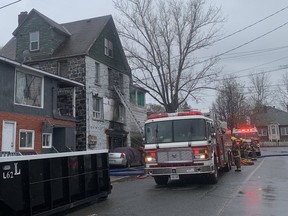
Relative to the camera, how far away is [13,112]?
20812 mm

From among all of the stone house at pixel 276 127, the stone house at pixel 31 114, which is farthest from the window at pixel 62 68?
the stone house at pixel 276 127

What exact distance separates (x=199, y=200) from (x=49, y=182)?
162 inches

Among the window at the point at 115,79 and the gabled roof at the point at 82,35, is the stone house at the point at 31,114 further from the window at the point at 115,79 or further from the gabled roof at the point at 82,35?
the window at the point at 115,79

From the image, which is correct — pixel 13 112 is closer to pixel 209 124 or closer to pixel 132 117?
pixel 209 124

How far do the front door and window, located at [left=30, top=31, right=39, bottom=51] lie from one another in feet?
37.6

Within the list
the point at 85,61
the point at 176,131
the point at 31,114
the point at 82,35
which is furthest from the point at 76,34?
the point at 176,131

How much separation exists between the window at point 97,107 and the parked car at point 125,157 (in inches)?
230

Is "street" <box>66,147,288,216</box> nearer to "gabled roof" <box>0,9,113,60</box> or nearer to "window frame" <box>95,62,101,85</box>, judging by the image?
"window frame" <box>95,62,101,85</box>

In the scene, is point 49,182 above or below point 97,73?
below

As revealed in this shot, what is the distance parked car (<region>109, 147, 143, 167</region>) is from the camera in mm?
23375

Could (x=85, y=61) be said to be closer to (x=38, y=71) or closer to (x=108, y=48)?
(x=108, y=48)

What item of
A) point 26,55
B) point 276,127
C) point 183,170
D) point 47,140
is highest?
point 26,55

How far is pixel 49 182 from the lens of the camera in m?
9.13

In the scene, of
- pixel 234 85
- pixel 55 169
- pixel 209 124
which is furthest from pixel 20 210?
pixel 234 85
